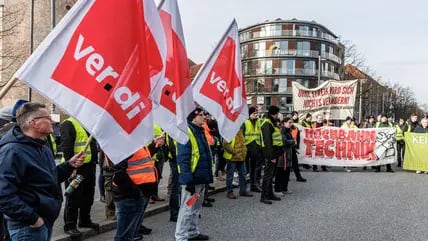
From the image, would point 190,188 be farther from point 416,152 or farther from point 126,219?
point 416,152

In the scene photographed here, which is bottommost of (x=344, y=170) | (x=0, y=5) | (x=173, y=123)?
(x=344, y=170)

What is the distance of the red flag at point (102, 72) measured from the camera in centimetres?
370

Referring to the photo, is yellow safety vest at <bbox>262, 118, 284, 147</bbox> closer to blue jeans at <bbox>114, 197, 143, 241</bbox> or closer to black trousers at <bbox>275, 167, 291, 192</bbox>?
black trousers at <bbox>275, 167, 291, 192</bbox>

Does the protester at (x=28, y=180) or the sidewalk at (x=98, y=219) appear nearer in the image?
the protester at (x=28, y=180)

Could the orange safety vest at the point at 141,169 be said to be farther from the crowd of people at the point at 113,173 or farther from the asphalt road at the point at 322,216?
the asphalt road at the point at 322,216

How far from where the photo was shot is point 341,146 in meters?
16.5

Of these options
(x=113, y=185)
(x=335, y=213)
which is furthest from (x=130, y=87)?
(x=335, y=213)

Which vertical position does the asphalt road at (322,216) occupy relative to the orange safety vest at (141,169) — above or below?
below

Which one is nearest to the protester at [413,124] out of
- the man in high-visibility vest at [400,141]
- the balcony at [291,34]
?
the man in high-visibility vest at [400,141]

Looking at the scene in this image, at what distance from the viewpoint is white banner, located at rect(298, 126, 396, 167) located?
16328 mm

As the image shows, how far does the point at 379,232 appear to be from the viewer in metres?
7.08

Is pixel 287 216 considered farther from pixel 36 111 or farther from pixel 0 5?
pixel 0 5

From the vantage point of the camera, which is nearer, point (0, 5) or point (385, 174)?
point (385, 174)

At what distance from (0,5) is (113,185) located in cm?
3843
